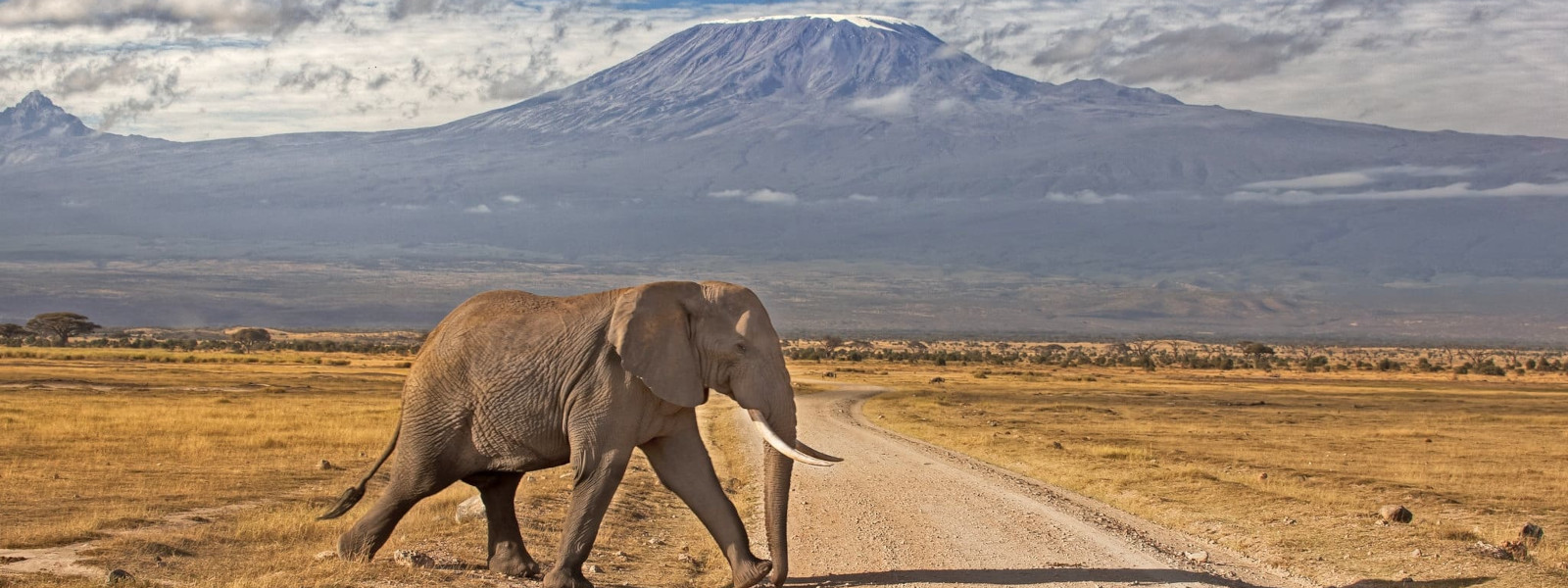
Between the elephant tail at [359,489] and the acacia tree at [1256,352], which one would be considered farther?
the acacia tree at [1256,352]

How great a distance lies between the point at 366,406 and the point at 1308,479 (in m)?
25.0

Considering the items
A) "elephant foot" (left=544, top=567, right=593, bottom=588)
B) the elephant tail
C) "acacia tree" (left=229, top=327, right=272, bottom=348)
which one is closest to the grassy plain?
the elephant tail

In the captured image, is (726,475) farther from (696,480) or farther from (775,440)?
(775,440)

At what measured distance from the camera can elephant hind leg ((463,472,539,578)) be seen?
572 inches

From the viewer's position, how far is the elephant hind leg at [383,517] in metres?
14.2

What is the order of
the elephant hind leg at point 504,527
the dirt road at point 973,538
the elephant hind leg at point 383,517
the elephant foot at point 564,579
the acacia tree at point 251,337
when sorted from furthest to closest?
the acacia tree at point 251,337
the dirt road at point 973,538
the elephant hind leg at point 504,527
the elephant hind leg at point 383,517
the elephant foot at point 564,579

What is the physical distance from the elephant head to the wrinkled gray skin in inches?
0.4

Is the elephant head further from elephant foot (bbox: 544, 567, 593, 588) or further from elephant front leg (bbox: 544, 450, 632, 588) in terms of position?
elephant foot (bbox: 544, 567, 593, 588)

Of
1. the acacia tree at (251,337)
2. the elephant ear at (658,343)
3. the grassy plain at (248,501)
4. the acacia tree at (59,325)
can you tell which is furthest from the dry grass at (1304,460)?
the acacia tree at (59,325)

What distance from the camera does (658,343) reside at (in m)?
13.6

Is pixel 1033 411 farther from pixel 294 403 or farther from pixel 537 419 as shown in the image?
pixel 537 419

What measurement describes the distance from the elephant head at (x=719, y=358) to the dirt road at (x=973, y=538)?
117cm

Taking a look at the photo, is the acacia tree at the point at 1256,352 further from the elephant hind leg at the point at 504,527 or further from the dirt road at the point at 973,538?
the elephant hind leg at the point at 504,527

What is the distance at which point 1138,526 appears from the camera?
18.6 m
